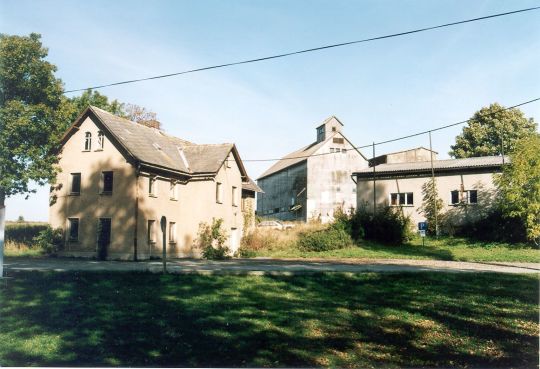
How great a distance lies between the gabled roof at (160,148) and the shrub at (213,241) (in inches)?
152

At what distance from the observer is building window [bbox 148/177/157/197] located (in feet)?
87.8

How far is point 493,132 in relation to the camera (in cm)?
5388

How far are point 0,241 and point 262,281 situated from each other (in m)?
8.58

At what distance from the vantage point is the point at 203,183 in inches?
1193

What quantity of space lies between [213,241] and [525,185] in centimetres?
2170

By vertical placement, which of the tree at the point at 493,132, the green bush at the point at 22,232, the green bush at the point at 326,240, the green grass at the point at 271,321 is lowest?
the green grass at the point at 271,321

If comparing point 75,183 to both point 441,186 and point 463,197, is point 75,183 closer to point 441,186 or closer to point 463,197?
point 441,186

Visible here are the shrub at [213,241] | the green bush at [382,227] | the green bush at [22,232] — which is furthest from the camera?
the green bush at [382,227]

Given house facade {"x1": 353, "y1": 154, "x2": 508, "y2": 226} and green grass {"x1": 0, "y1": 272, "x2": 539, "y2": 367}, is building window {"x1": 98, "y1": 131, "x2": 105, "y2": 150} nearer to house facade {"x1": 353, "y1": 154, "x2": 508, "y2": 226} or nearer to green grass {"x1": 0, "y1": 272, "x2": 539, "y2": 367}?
green grass {"x1": 0, "y1": 272, "x2": 539, "y2": 367}

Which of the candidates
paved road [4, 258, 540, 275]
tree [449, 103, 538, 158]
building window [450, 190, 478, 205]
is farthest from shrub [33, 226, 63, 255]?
tree [449, 103, 538, 158]

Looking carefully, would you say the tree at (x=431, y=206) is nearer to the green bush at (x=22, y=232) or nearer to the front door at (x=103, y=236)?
the front door at (x=103, y=236)

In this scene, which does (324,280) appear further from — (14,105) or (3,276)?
(14,105)

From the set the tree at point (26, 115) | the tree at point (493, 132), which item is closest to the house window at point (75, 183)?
the tree at point (26, 115)

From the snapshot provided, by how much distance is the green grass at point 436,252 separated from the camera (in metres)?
25.5
